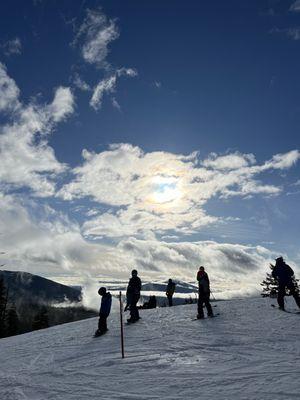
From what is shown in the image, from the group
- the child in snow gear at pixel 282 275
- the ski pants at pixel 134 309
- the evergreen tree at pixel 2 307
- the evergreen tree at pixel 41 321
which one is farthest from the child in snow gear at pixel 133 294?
the evergreen tree at pixel 41 321

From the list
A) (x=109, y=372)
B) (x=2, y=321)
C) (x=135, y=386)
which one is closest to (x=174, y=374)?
(x=135, y=386)

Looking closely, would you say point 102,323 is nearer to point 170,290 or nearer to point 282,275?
point 282,275

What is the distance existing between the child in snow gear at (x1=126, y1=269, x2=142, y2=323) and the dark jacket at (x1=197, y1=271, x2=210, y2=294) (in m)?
2.91

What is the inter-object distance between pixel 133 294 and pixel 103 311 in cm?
196

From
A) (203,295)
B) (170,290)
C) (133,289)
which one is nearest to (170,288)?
(170,290)

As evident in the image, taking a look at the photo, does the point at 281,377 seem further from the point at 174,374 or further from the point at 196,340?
the point at 196,340

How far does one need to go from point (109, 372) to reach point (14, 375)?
3.65 m

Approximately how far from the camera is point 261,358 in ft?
36.0

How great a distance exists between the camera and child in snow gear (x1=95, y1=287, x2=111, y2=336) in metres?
18.2

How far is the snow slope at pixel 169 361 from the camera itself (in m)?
8.91

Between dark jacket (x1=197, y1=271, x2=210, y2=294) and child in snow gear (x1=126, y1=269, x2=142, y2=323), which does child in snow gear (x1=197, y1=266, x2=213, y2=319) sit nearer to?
dark jacket (x1=197, y1=271, x2=210, y2=294)

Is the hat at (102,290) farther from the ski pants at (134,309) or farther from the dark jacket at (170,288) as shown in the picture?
the dark jacket at (170,288)

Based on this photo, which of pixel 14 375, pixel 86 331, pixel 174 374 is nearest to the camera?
pixel 174 374

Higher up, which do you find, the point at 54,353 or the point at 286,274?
the point at 286,274
